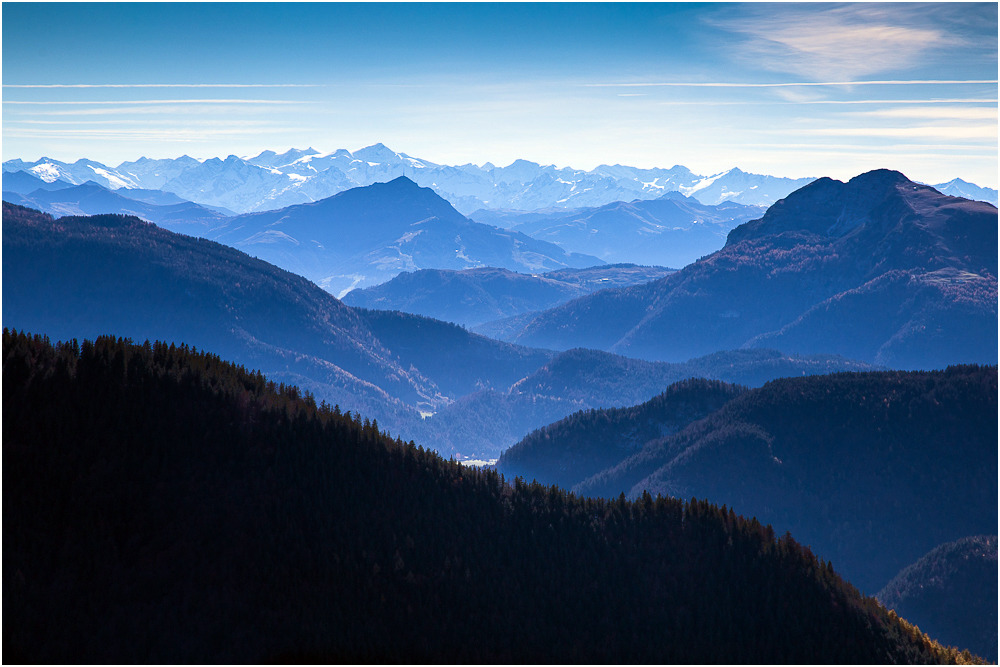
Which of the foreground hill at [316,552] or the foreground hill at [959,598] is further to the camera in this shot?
the foreground hill at [959,598]

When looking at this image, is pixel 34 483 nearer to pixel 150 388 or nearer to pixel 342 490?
pixel 150 388

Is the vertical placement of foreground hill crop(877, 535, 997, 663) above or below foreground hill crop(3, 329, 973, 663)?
below

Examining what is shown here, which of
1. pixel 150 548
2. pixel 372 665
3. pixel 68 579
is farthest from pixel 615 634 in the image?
pixel 68 579

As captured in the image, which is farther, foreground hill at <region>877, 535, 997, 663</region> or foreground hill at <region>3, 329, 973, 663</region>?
foreground hill at <region>877, 535, 997, 663</region>

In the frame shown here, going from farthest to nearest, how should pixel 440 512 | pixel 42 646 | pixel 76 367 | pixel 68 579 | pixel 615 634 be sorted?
pixel 440 512, pixel 615 634, pixel 76 367, pixel 68 579, pixel 42 646
